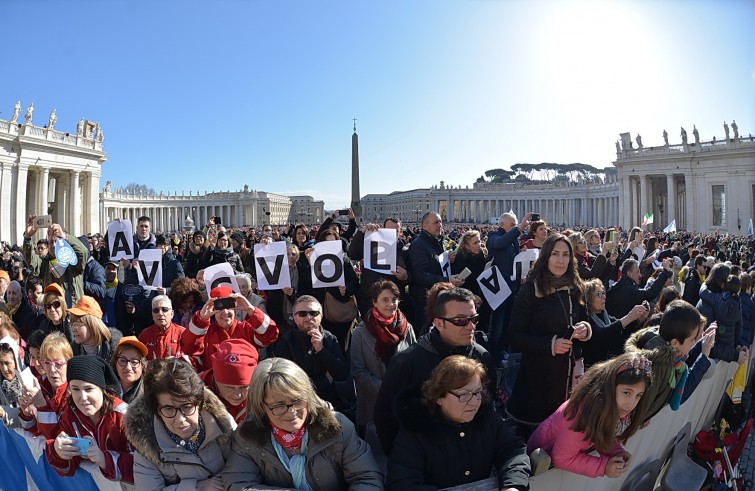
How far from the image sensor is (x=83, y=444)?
2.81 m

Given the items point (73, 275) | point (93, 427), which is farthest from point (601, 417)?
point (73, 275)

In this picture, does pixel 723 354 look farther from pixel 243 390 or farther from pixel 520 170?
pixel 520 170

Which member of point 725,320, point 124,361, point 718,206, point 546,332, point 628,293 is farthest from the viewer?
point 718,206

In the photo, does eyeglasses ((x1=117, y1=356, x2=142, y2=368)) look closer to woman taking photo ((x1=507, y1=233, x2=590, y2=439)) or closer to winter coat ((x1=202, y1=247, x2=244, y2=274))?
woman taking photo ((x1=507, y1=233, x2=590, y2=439))

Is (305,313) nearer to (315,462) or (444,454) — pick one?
(315,462)

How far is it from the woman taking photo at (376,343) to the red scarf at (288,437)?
164 cm

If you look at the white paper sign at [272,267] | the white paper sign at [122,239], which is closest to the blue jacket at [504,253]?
the white paper sign at [272,267]

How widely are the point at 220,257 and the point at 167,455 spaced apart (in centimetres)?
554

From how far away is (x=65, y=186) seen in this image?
1470 inches

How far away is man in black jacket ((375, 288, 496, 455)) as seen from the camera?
10.3 ft

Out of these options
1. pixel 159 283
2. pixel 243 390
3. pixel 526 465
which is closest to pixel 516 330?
pixel 526 465

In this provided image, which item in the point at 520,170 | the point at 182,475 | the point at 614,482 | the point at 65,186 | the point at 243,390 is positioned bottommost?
the point at 614,482

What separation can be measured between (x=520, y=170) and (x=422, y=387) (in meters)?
125

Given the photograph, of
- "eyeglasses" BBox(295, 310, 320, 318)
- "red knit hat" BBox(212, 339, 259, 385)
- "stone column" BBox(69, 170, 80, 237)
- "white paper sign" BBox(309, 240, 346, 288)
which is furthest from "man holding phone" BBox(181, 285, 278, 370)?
"stone column" BBox(69, 170, 80, 237)
